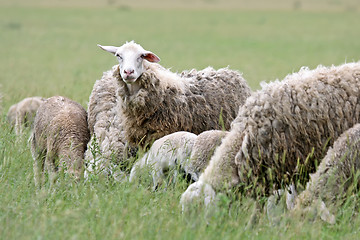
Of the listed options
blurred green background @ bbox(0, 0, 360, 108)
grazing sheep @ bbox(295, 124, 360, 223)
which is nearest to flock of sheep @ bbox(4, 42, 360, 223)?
grazing sheep @ bbox(295, 124, 360, 223)

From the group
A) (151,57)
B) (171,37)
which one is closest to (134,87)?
(151,57)

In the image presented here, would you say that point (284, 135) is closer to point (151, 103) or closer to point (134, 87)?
point (151, 103)

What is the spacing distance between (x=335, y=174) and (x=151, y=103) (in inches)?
111

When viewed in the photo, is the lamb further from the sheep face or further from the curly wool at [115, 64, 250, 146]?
the sheep face

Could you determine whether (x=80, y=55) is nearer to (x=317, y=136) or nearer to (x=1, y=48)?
(x=1, y=48)

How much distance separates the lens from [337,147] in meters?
4.55

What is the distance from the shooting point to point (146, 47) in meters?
27.1

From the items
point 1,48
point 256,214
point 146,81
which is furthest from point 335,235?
point 1,48

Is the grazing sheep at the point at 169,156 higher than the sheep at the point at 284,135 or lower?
lower

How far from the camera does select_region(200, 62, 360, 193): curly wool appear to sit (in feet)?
15.6

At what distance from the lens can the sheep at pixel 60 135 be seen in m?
6.35

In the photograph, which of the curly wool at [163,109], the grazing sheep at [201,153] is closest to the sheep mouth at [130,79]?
the curly wool at [163,109]

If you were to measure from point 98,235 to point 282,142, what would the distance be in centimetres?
169

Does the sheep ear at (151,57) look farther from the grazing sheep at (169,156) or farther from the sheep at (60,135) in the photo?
the grazing sheep at (169,156)
